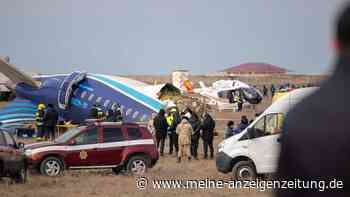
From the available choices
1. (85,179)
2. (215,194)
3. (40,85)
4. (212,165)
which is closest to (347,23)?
(215,194)

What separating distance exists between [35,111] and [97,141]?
17.8m

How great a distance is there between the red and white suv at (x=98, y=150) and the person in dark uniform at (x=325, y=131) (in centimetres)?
1629

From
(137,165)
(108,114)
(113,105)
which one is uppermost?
(113,105)

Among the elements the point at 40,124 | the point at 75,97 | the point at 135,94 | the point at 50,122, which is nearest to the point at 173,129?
the point at 50,122

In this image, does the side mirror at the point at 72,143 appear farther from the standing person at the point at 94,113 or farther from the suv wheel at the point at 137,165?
the standing person at the point at 94,113

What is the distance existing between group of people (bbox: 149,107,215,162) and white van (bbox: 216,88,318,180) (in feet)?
18.7

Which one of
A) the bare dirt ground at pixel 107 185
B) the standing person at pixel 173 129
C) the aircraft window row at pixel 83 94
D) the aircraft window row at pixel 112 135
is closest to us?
the bare dirt ground at pixel 107 185

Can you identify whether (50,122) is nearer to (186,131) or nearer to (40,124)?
(40,124)

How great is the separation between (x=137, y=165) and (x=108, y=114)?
12.9 metres

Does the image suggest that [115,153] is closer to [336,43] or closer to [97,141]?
[97,141]

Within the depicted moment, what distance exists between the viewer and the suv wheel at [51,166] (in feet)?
61.4

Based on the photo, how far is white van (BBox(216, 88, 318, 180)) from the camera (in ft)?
55.8

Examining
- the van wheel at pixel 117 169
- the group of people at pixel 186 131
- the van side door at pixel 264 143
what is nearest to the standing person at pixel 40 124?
the group of people at pixel 186 131

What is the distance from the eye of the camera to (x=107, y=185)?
677 inches
